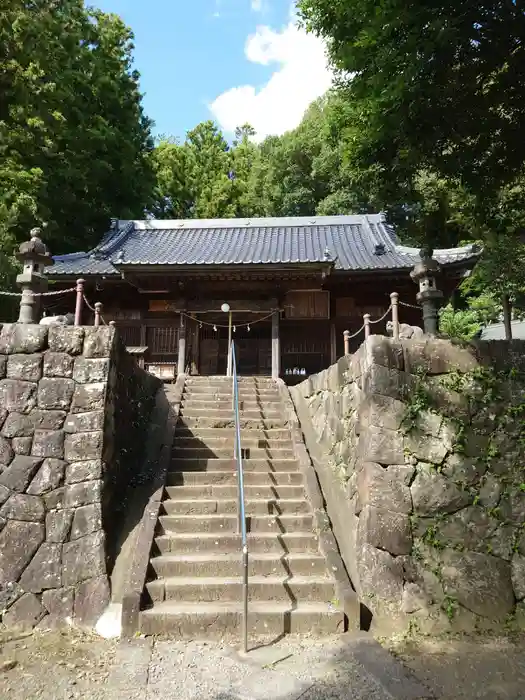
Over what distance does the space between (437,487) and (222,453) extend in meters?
3.37

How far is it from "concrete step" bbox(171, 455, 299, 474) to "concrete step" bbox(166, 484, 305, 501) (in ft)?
1.48

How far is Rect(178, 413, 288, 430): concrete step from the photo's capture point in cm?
843

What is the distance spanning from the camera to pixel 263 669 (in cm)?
408

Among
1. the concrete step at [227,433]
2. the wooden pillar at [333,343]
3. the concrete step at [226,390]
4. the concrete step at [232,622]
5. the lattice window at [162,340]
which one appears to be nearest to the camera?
the concrete step at [232,622]

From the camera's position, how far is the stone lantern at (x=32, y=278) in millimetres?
6477

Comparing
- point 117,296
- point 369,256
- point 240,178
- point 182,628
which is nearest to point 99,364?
point 182,628

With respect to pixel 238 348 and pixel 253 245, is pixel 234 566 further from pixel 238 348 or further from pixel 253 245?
pixel 253 245

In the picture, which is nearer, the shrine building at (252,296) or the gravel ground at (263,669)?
the gravel ground at (263,669)

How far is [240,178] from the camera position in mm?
32500

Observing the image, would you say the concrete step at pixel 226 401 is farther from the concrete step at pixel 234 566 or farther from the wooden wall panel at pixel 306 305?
the concrete step at pixel 234 566

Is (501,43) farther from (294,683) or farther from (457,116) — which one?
(294,683)

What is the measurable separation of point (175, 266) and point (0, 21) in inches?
211

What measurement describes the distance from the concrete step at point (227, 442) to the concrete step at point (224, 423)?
0.40m

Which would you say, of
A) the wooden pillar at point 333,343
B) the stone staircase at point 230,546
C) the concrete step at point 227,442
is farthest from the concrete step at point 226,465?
the wooden pillar at point 333,343
